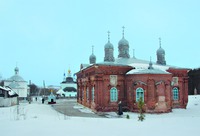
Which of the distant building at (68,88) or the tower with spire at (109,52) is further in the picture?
the distant building at (68,88)

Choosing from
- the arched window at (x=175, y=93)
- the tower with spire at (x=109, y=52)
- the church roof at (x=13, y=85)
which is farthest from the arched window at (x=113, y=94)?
the church roof at (x=13, y=85)

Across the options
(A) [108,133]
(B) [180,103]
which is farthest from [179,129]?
(B) [180,103]

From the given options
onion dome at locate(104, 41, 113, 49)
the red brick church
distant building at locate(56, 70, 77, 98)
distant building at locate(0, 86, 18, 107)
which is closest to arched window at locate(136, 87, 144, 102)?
the red brick church

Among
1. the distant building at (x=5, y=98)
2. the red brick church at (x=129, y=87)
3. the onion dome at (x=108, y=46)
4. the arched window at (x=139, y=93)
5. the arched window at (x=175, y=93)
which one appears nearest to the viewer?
the red brick church at (x=129, y=87)

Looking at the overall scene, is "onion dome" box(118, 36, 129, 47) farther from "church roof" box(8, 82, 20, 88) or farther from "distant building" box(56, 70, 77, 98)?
"distant building" box(56, 70, 77, 98)

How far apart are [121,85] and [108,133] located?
13.8m

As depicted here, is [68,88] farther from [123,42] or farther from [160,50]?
[160,50]

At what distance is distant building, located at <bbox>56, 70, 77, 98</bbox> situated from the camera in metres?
63.7

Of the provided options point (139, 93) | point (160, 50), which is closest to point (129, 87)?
point (139, 93)

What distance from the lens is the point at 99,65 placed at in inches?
808

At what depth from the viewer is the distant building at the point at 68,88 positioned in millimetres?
63688

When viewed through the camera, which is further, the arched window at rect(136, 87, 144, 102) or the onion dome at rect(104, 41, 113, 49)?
the onion dome at rect(104, 41, 113, 49)

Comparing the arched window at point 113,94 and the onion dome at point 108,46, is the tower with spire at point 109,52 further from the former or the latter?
the arched window at point 113,94

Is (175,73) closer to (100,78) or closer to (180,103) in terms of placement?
(180,103)
